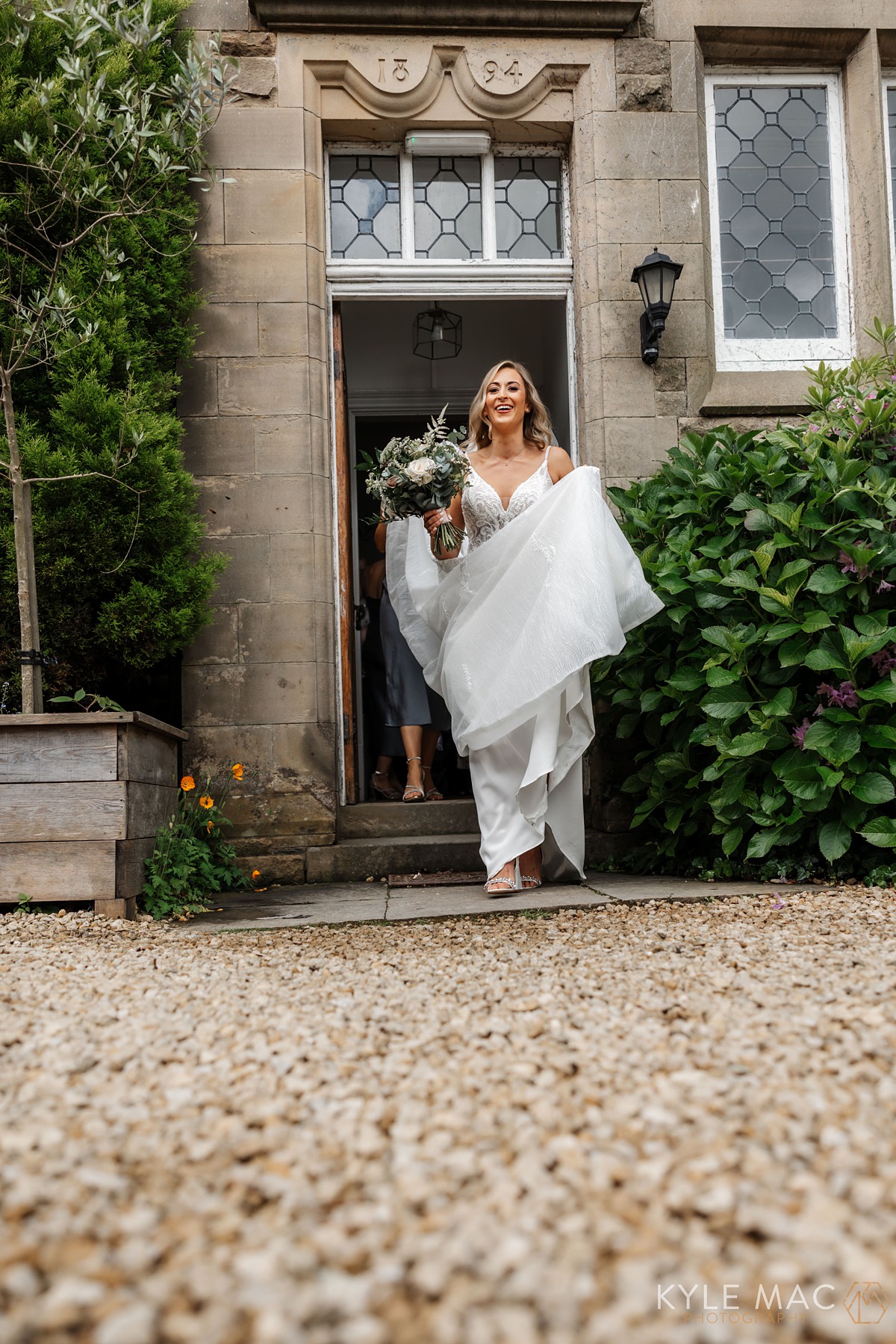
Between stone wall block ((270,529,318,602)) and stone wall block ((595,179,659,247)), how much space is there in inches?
90.3

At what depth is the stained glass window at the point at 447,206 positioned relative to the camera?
573cm

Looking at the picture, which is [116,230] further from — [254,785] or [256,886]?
[256,886]

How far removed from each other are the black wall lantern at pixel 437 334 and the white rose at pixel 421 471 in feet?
13.9

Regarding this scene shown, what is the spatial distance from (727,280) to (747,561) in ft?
8.07

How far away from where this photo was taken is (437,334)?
7.88 m

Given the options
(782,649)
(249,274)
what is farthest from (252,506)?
(782,649)

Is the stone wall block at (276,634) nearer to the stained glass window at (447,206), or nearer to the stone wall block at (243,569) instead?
the stone wall block at (243,569)

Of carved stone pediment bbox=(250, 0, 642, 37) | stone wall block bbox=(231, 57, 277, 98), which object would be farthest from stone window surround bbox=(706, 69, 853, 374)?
stone wall block bbox=(231, 57, 277, 98)

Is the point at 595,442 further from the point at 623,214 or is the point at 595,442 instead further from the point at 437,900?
the point at 437,900

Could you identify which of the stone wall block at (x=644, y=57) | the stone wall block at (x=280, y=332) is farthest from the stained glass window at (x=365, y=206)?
the stone wall block at (x=644, y=57)

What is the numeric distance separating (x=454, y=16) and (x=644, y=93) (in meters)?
1.09

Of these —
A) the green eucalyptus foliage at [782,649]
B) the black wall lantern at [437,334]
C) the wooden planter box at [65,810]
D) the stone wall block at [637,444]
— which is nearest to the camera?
the wooden planter box at [65,810]

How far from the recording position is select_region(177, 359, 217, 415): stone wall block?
518 cm

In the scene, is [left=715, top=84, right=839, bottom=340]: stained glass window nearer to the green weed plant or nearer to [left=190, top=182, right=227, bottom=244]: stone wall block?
[left=190, top=182, right=227, bottom=244]: stone wall block
